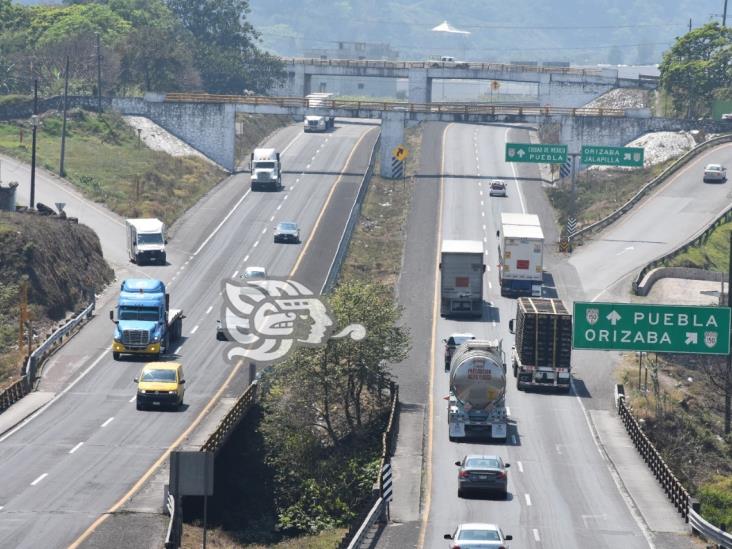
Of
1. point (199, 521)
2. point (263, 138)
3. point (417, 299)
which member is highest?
point (263, 138)

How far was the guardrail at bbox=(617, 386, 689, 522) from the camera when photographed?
49000 millimetres

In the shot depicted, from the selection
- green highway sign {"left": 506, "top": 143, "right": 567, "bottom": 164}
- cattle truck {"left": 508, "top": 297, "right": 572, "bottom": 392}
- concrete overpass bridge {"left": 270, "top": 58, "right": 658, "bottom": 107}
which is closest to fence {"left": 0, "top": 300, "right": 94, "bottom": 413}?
cattle truck {"left": 508, "top": 297, "right": 572, "bottom": 392}

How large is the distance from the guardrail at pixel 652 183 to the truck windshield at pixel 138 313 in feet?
137

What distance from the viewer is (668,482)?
2030 inches

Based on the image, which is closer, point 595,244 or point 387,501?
point 387,501

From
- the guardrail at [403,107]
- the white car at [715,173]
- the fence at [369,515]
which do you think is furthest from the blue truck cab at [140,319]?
the white car at [715,173]

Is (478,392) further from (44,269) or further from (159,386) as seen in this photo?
(44,269)

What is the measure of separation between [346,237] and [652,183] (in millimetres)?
30978

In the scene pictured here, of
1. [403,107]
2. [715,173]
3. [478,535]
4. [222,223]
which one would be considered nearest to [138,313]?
[478,535]

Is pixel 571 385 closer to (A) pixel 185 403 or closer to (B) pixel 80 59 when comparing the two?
(A) pixel 185 403

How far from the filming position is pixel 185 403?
63.8 meters

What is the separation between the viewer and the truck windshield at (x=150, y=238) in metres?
90.7

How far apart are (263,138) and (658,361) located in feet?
263

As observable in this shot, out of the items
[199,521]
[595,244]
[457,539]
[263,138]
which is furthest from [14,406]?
[263,138]
